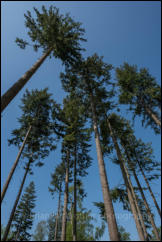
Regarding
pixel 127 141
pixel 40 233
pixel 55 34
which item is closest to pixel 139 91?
pixel 127 141

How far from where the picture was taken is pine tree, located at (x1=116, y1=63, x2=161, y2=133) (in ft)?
38.9

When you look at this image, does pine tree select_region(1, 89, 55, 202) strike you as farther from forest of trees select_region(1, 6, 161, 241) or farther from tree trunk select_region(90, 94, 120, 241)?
tree trunk select_region(90, 94, 120, 241)

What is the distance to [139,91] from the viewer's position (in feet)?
40.6

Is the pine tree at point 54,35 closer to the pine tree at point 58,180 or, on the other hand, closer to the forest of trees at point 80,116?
the forest of trees at point 80,116

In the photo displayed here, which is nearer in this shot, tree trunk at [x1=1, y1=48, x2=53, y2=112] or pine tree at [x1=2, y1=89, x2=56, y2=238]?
tree trunk at [x1=1, y1=48, x2=53, y2=112]

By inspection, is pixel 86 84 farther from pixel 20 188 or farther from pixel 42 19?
pixel 20 188

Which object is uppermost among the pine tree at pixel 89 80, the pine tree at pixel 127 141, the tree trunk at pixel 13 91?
the pine tree at pixel 89 80

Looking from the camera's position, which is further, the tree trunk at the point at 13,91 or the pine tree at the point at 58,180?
the pine tree at the point at 58,180

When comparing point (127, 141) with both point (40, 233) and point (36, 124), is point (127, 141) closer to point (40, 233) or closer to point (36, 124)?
point (36, 124)

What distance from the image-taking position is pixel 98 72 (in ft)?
34.5

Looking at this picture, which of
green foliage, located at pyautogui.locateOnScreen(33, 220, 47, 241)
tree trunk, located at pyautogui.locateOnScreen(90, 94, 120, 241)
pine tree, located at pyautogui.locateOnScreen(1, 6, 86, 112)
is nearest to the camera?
tree trunk, located at pyautogui.locateOnScreen(90, 94, 120, 241)

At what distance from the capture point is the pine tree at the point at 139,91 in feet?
38.9

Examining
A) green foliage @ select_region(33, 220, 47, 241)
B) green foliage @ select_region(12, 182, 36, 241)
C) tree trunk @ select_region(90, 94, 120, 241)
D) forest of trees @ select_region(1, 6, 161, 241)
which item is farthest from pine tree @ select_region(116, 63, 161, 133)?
green foliage @ select_region(33, 220, 47, 241)

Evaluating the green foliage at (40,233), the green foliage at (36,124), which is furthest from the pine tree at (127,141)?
the green foliage at (40,233)
